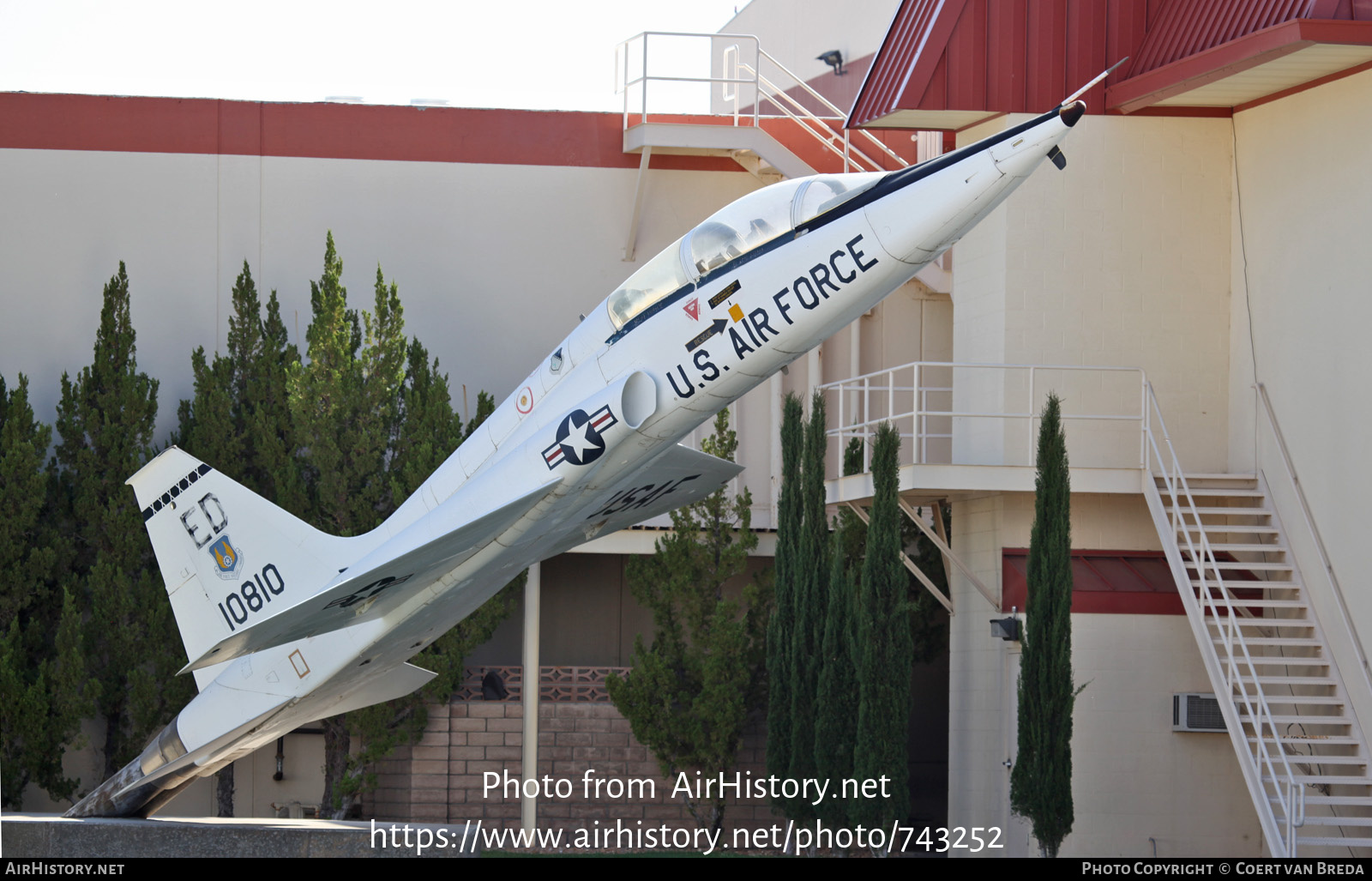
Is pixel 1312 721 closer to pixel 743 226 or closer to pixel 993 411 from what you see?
pixel 993 411

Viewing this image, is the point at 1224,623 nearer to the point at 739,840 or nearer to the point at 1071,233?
the point at 1071,233

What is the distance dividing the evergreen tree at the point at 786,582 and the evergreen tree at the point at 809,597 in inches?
4.1

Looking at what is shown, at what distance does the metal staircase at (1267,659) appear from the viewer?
12.0 metres

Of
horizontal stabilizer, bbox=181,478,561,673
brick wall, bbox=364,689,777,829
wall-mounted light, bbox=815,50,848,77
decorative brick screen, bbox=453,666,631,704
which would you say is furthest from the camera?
wall-mounted light, bbox=815,50,848,77

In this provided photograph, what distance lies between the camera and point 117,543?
663 inches

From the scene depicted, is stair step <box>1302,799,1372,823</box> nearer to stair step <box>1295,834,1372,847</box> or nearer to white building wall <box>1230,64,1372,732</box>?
stair step <box>1295,834,1372,847</box>

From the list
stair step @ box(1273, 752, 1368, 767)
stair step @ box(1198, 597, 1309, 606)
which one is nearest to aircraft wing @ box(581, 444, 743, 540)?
stair step @ box(1198, 597, 1309, 606)

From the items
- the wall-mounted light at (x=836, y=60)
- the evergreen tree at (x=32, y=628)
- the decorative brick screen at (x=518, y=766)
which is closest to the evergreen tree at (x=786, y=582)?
the decorative brick screen at (x=518, y=766)

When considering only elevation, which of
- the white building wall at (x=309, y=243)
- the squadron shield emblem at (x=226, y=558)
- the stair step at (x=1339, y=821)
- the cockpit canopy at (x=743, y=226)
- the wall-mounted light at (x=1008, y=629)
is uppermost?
the white building wall at (x=309, y=243)

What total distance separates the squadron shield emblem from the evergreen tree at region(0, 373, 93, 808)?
565 centimetres

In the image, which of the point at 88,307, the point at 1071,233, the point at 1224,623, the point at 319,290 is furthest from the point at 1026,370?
the point at 88,307

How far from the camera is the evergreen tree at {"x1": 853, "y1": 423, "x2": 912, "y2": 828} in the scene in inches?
535

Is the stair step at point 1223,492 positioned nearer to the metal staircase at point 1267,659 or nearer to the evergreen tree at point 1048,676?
the metal staircase at point 1267,659

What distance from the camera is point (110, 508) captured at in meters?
17.0
